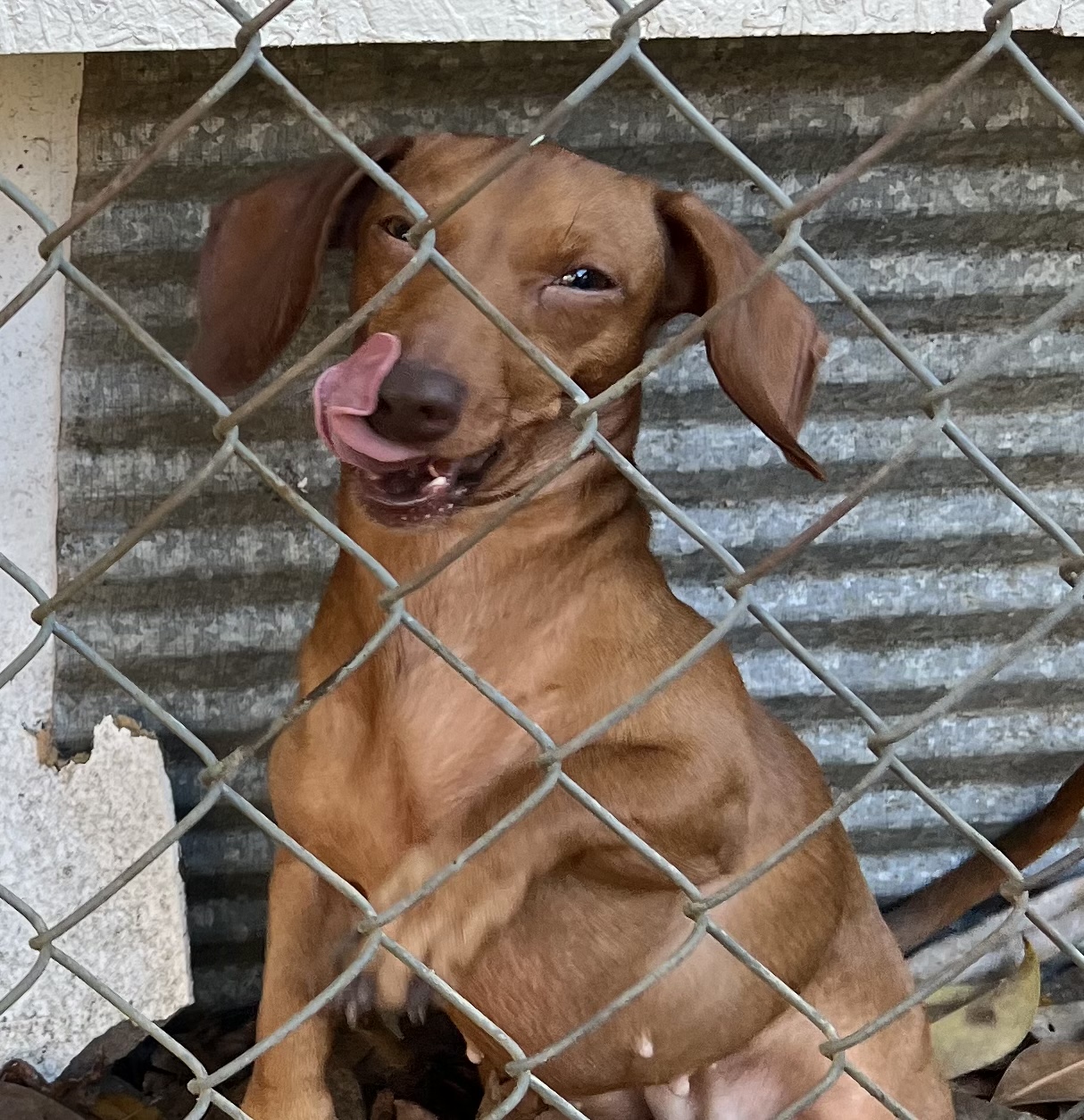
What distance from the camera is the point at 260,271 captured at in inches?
68.0

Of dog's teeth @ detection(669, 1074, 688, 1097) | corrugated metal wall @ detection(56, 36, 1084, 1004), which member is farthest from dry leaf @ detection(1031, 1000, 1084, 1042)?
dog's teeth @ detection(669, 1074, 688, 1097)

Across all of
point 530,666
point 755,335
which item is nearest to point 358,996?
point 530,666

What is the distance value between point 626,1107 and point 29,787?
4.01ft

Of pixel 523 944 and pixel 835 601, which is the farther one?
pixel 835 601

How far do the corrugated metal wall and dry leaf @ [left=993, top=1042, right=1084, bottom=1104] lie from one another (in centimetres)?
48

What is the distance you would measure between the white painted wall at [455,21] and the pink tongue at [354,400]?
71 centimetres

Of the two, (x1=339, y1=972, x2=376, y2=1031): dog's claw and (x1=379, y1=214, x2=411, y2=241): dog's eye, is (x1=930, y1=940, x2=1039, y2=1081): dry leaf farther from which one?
(x1=379, y1=214, x2=411, y2=241): dog's eye

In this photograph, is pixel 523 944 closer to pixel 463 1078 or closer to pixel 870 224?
pixel 463 1078

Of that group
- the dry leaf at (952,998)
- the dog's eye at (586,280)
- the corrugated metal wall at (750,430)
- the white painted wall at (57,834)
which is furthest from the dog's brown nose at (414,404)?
the dry leaf at (952,998)

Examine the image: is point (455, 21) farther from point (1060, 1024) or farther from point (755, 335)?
point (1060, 1024)

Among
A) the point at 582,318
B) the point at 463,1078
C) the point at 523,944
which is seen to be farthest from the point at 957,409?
the point at 463,1078

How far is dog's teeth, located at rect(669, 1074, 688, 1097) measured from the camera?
6.85ft

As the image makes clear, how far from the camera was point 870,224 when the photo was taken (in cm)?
232

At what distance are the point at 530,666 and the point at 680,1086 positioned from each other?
0.84 metres
